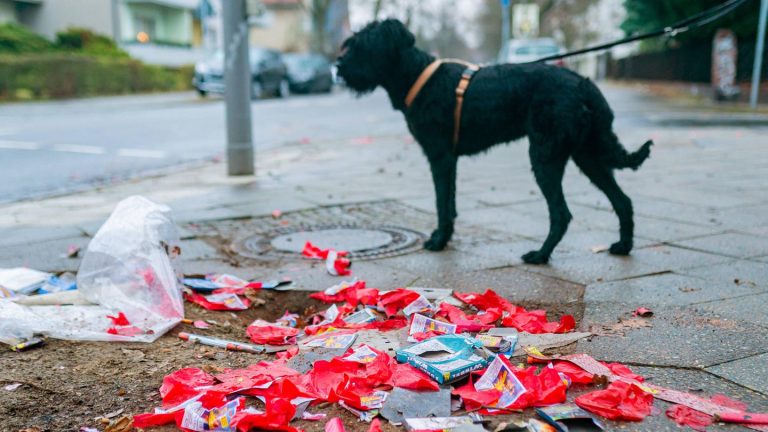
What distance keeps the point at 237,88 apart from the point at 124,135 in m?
5.65

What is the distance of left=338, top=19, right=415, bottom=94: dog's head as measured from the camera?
451 cm

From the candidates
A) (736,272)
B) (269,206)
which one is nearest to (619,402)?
(736,272)

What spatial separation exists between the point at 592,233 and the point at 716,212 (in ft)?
4.27

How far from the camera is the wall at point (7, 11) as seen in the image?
35.0 metres

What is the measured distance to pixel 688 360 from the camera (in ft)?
9.00

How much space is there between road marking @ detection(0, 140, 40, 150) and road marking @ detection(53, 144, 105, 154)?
1.00ft

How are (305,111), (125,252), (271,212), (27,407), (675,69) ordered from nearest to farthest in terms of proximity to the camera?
(27,407) → (125,252) → (271,212) → (305,111) → (675,69)

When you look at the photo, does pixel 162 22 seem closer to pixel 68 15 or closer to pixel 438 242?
pixel 68 15

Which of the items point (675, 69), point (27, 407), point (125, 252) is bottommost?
point (27, 407)

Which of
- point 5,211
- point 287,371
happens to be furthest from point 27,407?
point 5,211

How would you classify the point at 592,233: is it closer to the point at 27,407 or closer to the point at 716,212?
the point at 716,212

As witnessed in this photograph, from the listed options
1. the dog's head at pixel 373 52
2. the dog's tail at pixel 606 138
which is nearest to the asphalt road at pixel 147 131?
the dog's head at pixel 373 52

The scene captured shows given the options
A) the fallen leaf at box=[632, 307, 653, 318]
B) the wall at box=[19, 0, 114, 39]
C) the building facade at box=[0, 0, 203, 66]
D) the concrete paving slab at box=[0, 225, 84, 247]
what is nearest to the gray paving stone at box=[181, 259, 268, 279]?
the concrete paving slab at box=[0, 225, 84, 247]

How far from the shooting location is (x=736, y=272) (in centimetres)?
404
